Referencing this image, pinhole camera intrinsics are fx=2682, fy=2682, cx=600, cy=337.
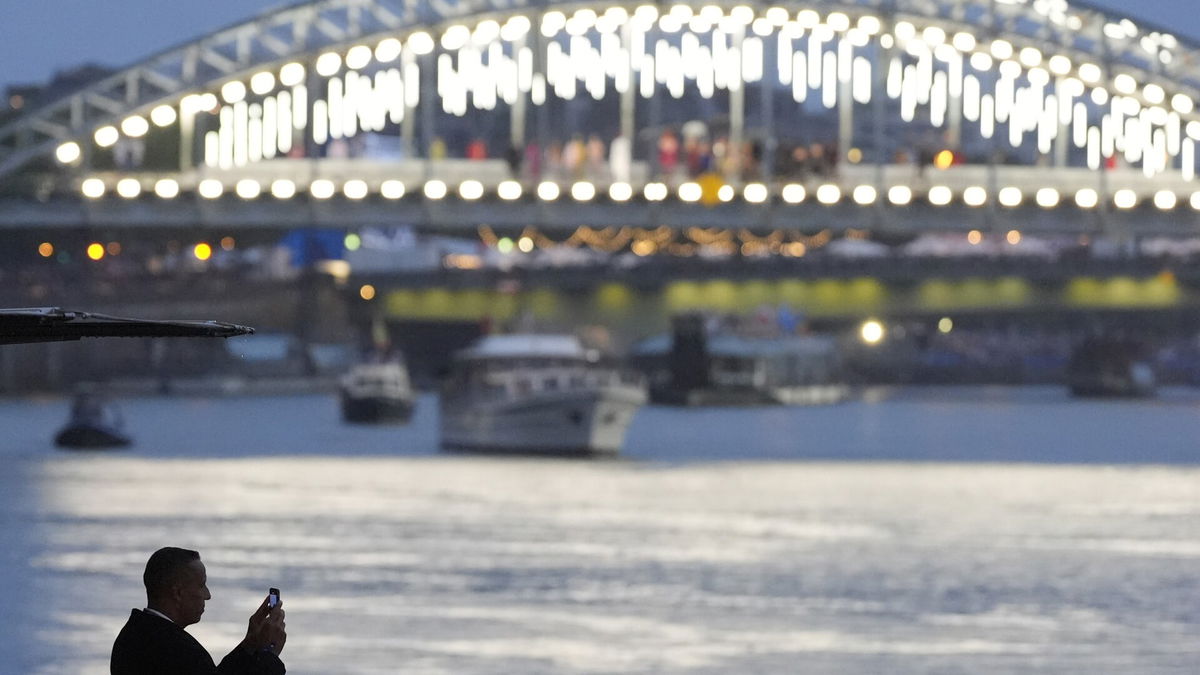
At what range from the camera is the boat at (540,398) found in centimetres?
7012

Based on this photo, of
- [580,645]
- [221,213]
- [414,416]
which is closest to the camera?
[580,645]

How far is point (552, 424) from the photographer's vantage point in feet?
233

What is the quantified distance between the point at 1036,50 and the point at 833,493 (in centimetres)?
2814

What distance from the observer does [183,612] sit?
984 centimetres

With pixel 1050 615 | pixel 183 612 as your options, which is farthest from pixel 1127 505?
pixel 183 612

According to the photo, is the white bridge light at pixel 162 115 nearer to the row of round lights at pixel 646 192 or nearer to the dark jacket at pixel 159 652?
the row of round lights at pixel 646 192

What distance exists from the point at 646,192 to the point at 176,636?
64.7 metres

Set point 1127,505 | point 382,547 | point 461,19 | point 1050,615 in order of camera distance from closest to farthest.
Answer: point 1050,615
point 382,547
point 1127,505
point 461,19

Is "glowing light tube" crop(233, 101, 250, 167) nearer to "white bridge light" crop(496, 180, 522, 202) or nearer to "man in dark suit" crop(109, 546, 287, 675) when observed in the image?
"white bridge light" crop(496, 180, 522, 202)

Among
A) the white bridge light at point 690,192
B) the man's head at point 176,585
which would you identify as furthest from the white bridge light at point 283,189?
the man's head at point 176,585

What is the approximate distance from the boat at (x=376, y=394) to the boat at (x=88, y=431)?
14058 mm

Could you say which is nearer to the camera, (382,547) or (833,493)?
(382,547)

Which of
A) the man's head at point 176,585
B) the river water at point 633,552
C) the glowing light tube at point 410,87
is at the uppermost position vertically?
the glowing light tube at point 410,87

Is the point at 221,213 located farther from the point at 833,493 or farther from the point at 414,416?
the point at 414,416
